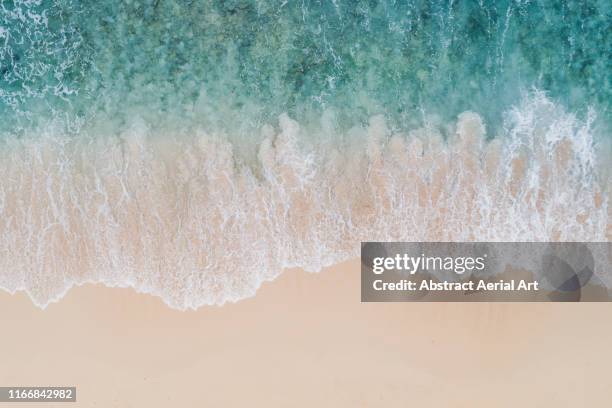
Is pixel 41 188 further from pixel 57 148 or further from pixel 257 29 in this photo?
pixel 257 29

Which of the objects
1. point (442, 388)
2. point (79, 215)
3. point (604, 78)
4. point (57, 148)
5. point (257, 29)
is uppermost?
point (257, 29)

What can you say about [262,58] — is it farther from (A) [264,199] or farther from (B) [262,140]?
(A) [264,199]

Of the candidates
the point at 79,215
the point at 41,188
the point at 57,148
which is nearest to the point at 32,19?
the point at 57,148

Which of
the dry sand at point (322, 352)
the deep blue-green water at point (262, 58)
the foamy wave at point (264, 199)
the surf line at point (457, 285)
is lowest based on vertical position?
the dry sand at point (322, 352)

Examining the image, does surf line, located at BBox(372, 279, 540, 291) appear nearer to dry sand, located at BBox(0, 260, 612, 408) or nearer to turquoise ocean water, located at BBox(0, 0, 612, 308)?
dry sand, located at BBox(0, 260, 612, 408)

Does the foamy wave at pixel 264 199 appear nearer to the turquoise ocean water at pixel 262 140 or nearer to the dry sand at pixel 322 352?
the turquoise ocean water at pixel 262 140

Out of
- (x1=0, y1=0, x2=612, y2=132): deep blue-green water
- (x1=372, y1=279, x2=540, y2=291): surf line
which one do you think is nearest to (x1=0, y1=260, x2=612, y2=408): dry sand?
(x1=372, y1=279, x2=540, y2=291): surf line

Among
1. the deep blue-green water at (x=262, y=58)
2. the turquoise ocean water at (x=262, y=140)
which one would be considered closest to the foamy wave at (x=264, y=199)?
the turquoise ocean water at (x=262, y=140)
